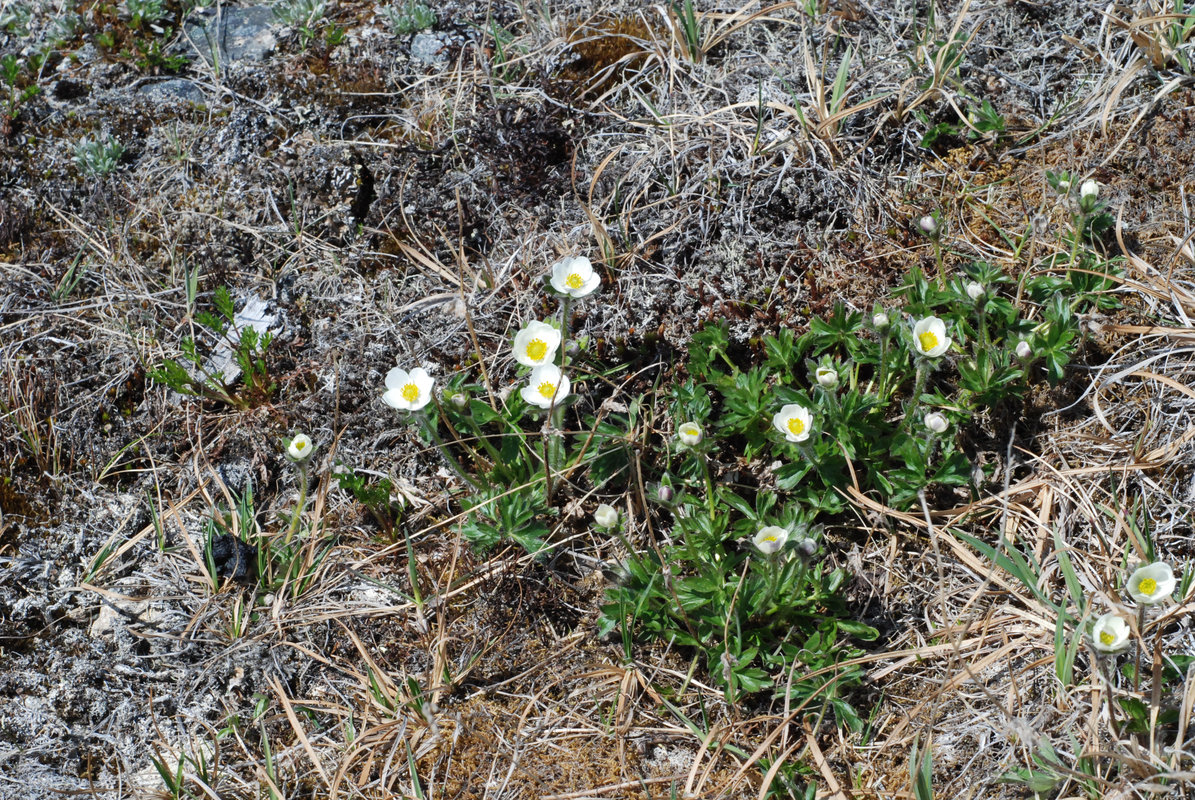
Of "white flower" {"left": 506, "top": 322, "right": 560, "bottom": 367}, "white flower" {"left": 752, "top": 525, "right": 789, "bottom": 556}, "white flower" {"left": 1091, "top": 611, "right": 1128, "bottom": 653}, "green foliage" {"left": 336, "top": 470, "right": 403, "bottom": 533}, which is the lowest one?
"green foliage" {"left": 336, "top": 470, "right": 403, "bottom": 533}

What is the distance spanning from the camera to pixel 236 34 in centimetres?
435

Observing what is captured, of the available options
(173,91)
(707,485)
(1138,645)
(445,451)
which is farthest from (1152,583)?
(173,91)

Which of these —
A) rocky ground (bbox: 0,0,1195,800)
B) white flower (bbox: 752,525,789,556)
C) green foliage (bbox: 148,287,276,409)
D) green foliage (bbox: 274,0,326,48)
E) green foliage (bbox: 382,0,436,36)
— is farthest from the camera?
green foliage (bbox: 274,0,326,48)

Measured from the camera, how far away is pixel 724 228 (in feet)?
11.0

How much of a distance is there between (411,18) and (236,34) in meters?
0.98

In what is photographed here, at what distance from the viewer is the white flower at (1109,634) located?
2.05 metres

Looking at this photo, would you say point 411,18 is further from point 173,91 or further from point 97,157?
point 97,157

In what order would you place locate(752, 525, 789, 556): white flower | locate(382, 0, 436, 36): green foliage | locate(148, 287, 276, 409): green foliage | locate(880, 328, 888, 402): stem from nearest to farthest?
locate(752, 525, 789, 556): white flower
locate(880, 328, 888, 402): stem
locate(148, 287, 276, 409): green foliage
locate(382, 0, 436, 36): green foliage

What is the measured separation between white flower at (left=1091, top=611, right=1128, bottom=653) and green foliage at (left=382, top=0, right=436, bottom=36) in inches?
145

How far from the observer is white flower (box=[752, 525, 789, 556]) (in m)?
2.33

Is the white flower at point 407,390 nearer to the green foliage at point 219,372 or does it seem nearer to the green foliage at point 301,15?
the green foliage at point 219,372

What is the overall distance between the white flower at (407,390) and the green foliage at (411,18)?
6.73ft

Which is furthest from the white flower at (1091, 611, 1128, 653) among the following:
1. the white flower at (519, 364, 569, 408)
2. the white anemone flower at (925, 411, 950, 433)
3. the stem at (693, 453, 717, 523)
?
the white flower at (519, 364, 569, 408)

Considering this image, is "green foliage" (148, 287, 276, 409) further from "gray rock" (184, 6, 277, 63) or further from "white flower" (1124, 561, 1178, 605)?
"white flower" (1124, 561, 1178, 605)
